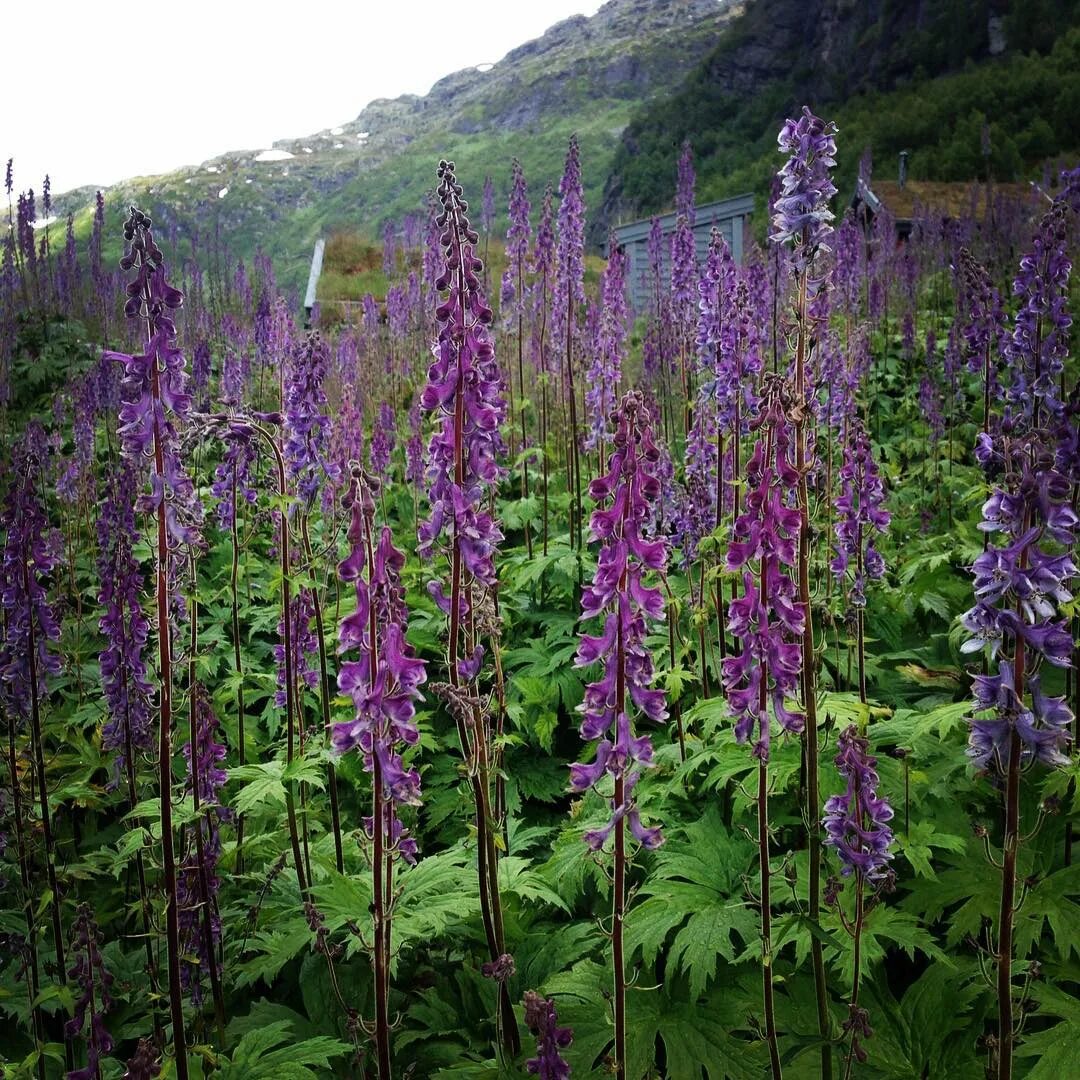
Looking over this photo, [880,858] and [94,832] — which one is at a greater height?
[880,858]

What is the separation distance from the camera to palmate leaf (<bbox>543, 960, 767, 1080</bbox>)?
3.10 m

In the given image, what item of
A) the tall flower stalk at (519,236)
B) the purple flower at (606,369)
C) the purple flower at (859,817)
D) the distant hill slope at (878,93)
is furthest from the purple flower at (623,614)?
the distant hill slope at (878,93)

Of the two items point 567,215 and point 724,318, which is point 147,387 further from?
point 567,215

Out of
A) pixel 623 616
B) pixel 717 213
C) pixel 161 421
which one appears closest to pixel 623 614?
pixel 623 616

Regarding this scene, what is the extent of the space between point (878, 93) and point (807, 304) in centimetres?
4767

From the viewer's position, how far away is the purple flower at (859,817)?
2.80 meters

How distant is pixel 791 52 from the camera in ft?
199

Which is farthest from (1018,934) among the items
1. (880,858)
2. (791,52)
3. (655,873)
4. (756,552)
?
(791,52)

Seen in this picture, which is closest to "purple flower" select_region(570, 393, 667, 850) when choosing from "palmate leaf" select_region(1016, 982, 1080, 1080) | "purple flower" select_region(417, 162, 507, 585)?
"purple flower" select_region(417, 162, 507, 585)

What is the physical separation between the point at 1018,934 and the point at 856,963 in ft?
3.40

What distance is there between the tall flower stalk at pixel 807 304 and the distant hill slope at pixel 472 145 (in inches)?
2320

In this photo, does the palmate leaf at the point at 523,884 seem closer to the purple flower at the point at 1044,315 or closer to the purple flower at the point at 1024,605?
the purple flower at the point at 1024,605

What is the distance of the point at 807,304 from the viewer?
3148mm

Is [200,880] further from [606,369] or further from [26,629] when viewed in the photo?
[606,369]
